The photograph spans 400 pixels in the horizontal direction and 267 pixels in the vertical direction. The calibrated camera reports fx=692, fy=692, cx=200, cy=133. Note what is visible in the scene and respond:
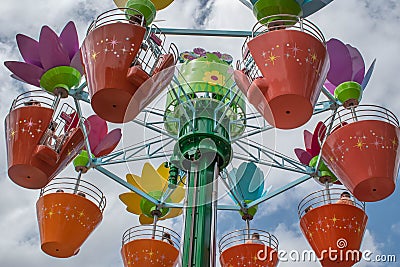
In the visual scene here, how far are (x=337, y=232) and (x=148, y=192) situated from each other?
Result: 3477mm

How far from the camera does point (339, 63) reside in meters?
10.6

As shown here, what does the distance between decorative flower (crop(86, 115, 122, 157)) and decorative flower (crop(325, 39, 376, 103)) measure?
11.6 ft

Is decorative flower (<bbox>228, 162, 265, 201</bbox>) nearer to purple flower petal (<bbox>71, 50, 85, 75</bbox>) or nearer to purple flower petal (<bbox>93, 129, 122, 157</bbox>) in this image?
purple flower petal (<bbox>93, 129, 122, 157</bbox>)

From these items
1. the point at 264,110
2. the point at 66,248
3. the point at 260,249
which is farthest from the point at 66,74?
the point at 260,249

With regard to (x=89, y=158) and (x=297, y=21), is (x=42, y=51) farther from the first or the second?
(x=297, y=21)

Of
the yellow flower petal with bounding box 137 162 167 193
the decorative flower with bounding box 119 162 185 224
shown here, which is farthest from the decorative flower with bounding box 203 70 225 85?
the yellow flower petal with bounding box 137 162 167 193

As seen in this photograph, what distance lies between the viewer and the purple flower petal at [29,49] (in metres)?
10.4

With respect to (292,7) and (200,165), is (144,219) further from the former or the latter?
(292,7)

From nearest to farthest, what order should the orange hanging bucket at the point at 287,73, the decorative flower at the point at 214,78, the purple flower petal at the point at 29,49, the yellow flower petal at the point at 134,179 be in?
the orange hanging bucket at the point at 287,73
the decorative flower at the point at 214,78
the purple flower petal at the point at 29,49
the yellow flower petal at the point at 134,179

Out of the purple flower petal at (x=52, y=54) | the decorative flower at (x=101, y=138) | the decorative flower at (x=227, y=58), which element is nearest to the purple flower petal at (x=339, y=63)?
the decorative flower at (x=227, y=58)

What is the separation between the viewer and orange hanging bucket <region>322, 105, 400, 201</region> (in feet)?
29.9

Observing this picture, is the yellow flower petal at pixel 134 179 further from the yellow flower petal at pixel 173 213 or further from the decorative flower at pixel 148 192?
the yellow flower petal at pixel 173 213

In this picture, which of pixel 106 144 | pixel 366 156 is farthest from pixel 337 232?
pixel 106 144

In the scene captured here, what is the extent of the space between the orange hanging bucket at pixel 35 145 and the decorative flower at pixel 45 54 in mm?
529
